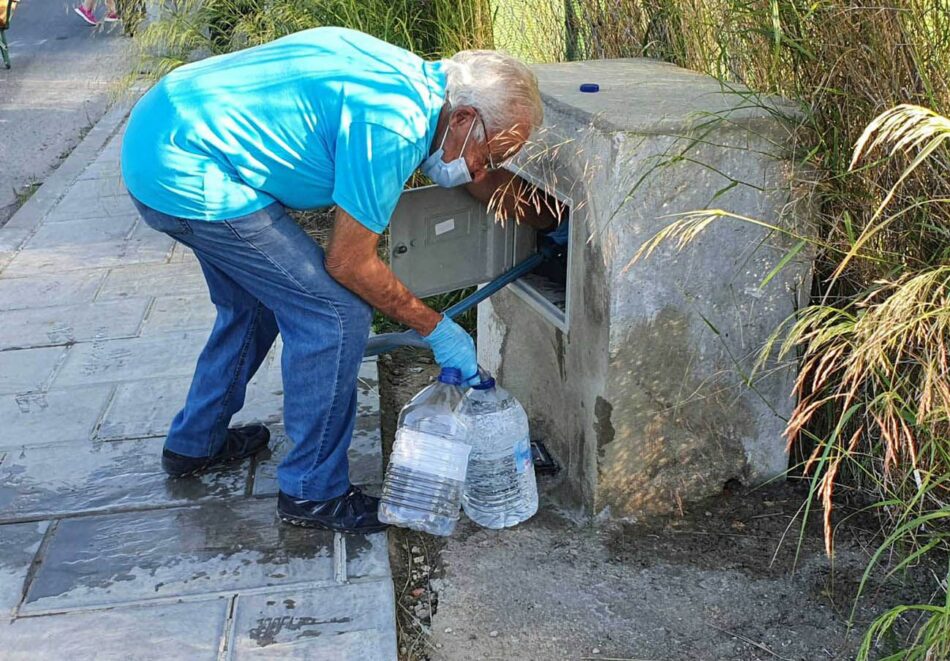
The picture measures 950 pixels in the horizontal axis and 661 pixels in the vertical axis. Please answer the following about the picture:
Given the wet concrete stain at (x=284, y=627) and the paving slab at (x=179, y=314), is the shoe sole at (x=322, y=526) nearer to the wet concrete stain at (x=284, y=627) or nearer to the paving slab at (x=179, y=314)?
the wet concrete stain at (x=284, y=627)

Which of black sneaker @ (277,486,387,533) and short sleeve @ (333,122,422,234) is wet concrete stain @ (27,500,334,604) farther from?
short sleeve @ (333,122,422,234)

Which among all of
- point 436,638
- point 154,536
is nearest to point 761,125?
point 436,638

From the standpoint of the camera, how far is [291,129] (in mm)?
2688

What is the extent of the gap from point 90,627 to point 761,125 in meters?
2.20

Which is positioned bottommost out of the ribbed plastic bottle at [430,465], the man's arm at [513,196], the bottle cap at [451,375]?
the ribbed plastic bottle at [430,465]

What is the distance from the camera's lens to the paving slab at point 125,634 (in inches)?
105

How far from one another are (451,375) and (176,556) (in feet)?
3.16

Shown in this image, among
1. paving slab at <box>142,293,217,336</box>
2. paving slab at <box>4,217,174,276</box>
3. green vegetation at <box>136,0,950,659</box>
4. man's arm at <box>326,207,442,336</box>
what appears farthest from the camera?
paving slab at <box>4,217,174,276</box>

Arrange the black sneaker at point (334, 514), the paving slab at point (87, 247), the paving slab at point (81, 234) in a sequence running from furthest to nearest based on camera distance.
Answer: the paving slab at point (81, 234) → the paving slab at point (87, 247) → the black sneaker at point (334, 514)

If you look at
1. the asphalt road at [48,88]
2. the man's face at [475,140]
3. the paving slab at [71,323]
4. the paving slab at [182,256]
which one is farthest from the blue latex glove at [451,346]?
the asphalt road at [48,88]

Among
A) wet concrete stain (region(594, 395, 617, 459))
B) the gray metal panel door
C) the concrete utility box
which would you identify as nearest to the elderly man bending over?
the gray metal panel door

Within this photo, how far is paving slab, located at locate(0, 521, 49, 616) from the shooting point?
2.90 meters

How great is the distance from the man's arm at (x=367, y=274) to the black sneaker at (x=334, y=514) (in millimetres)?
603

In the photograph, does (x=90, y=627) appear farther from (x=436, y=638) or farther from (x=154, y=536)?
(x=436, y=638)
